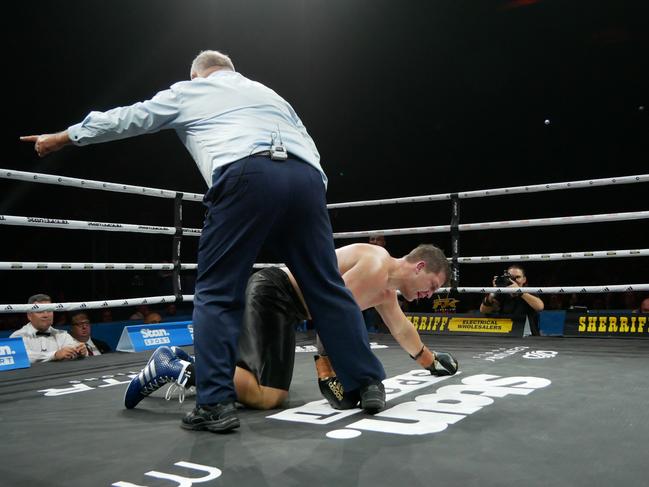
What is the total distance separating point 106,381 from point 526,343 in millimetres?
2212

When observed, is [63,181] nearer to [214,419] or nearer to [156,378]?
[156,378]

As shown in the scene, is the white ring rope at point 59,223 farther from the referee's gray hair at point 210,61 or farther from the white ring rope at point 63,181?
the referee's gray hair at point 210,61

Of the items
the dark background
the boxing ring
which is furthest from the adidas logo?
the dark background

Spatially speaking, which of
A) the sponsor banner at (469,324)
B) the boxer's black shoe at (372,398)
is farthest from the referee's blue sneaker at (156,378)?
the sponsor banner at (469,324)

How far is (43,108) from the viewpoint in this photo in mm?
6879

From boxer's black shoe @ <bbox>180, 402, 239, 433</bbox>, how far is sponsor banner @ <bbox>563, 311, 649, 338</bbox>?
2678 mm

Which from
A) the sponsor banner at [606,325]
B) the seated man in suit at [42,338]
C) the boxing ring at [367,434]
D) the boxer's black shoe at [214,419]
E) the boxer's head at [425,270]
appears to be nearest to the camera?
the boxing ring at [367,434]

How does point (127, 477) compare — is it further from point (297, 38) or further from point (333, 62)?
point (333, 62)

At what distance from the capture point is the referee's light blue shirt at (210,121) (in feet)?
4.97

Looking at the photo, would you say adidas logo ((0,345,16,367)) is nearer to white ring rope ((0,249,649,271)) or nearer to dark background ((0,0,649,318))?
white ring rope ((0,249,649,271))

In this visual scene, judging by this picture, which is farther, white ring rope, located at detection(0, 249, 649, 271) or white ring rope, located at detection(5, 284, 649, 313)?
white ring rope, located at detection(0, 249, 649, 271)

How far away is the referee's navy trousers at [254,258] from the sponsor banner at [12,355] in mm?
1524

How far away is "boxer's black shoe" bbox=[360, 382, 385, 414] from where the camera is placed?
1.53m

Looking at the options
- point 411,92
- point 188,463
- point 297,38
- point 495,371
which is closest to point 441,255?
point 495,371
